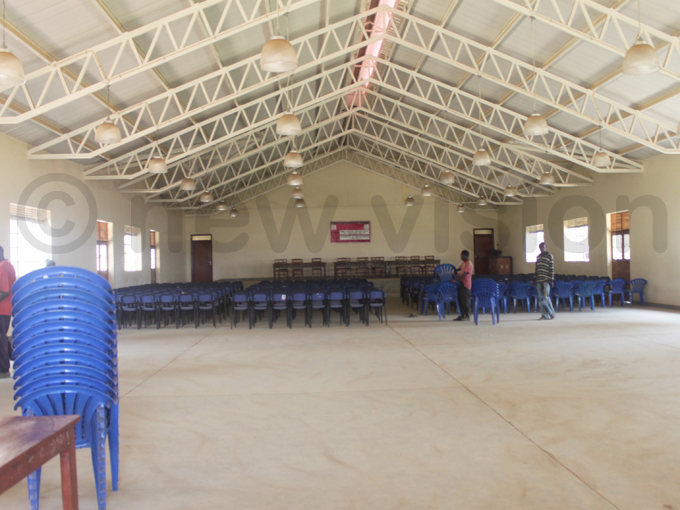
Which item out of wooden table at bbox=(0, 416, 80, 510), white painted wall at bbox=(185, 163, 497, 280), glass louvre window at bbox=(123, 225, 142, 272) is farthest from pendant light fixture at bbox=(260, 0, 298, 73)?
white painted wall at bbox=(185, 163, 497, 280)

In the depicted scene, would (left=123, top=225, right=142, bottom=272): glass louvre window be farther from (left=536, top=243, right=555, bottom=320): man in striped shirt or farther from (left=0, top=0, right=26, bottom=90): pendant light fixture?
(left=536, top=243, right=555, bottom=320): man in striped shirt

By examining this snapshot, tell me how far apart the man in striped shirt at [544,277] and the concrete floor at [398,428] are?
281 cm

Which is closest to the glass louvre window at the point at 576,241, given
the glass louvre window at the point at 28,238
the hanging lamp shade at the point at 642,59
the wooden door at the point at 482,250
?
the wooden door at the point at 482,250

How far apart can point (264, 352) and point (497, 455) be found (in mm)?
4497

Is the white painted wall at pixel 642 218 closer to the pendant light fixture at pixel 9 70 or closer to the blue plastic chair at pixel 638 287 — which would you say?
the blue plastic chair at pixel 638 287

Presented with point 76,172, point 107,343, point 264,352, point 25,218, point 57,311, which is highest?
point 76,172

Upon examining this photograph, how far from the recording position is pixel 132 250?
1695 centimetres

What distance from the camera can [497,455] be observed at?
125 inches

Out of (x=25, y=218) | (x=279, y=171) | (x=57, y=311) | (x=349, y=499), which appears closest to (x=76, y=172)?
(x=25, y=218)

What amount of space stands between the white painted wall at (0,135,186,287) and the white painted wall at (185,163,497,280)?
4.41 metres

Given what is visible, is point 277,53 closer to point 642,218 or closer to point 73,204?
point 73,204

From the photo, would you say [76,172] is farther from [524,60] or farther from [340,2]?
[524,60]

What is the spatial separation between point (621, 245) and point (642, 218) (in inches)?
64.3

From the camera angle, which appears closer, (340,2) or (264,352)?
(264,352)
